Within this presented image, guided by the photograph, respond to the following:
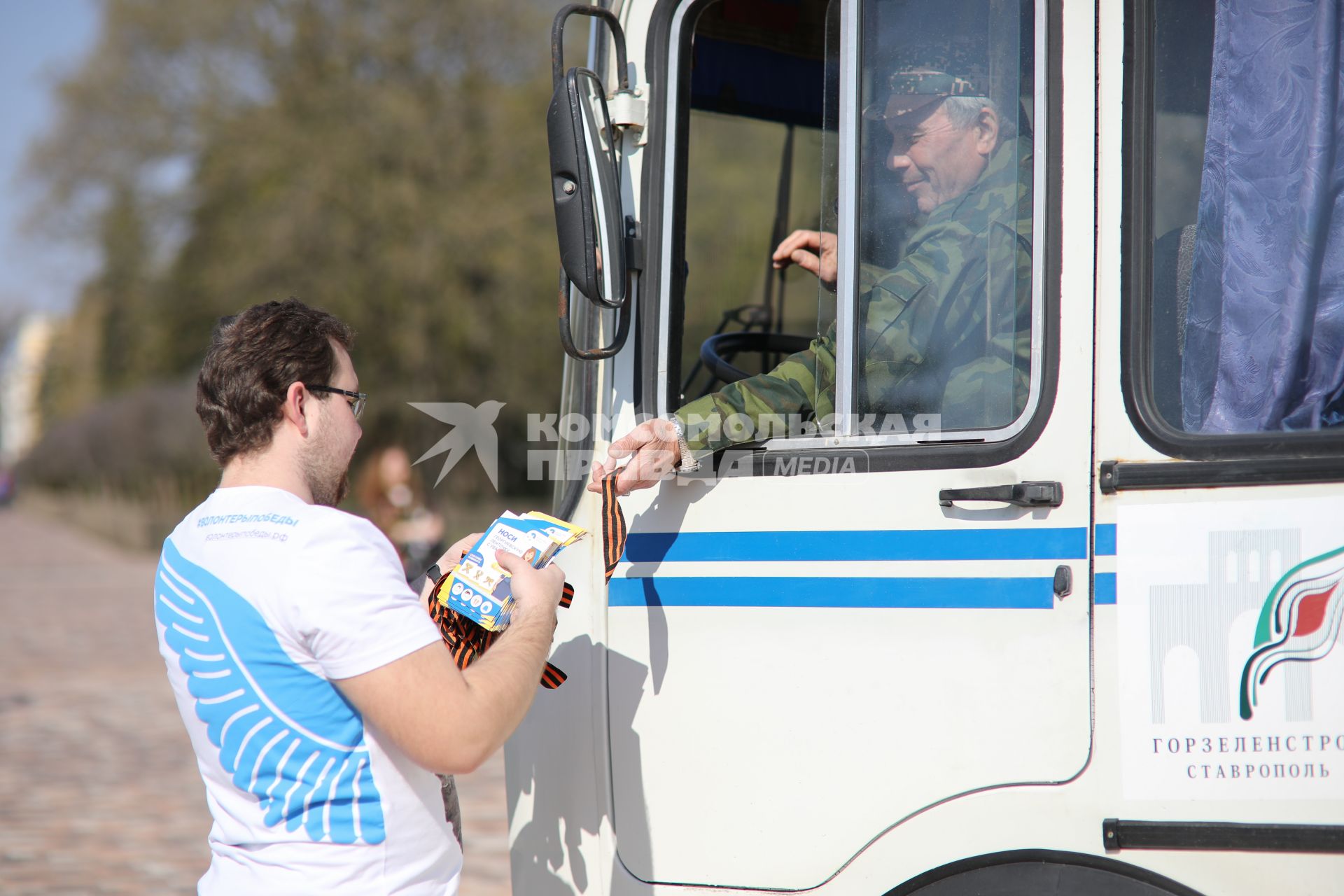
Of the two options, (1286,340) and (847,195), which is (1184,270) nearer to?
(1286,340)

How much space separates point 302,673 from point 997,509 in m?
1.15

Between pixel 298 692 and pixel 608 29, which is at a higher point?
pixel 608 29

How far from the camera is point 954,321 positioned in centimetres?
213

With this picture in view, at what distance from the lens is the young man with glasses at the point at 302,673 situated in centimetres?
176

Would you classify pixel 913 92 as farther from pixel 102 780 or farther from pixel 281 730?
pixel 102 780

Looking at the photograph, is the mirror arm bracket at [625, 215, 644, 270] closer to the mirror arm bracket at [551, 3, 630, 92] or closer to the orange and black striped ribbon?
the mirror arm bracket at [551, 3, 630, 92]

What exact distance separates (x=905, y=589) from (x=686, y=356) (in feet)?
2.73

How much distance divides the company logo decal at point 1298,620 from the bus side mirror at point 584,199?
1211 mm

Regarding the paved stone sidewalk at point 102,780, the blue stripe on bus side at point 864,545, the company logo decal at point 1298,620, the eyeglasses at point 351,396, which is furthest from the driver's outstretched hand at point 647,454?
the paved stone sidewalk at point 102,780

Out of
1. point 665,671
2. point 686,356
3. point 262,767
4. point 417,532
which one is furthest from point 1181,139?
point 417,532

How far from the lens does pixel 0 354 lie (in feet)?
Result: 193

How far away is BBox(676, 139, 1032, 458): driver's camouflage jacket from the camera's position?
81.0 inches

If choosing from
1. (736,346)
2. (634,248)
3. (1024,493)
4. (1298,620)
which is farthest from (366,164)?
(1298,620)

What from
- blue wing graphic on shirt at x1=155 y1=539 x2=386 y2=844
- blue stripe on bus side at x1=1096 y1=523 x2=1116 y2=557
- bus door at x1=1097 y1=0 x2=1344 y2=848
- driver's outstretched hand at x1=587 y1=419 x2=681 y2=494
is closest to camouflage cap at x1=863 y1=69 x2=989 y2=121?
bus door at x1=1097 y1=0 x2=1344 y2=848
